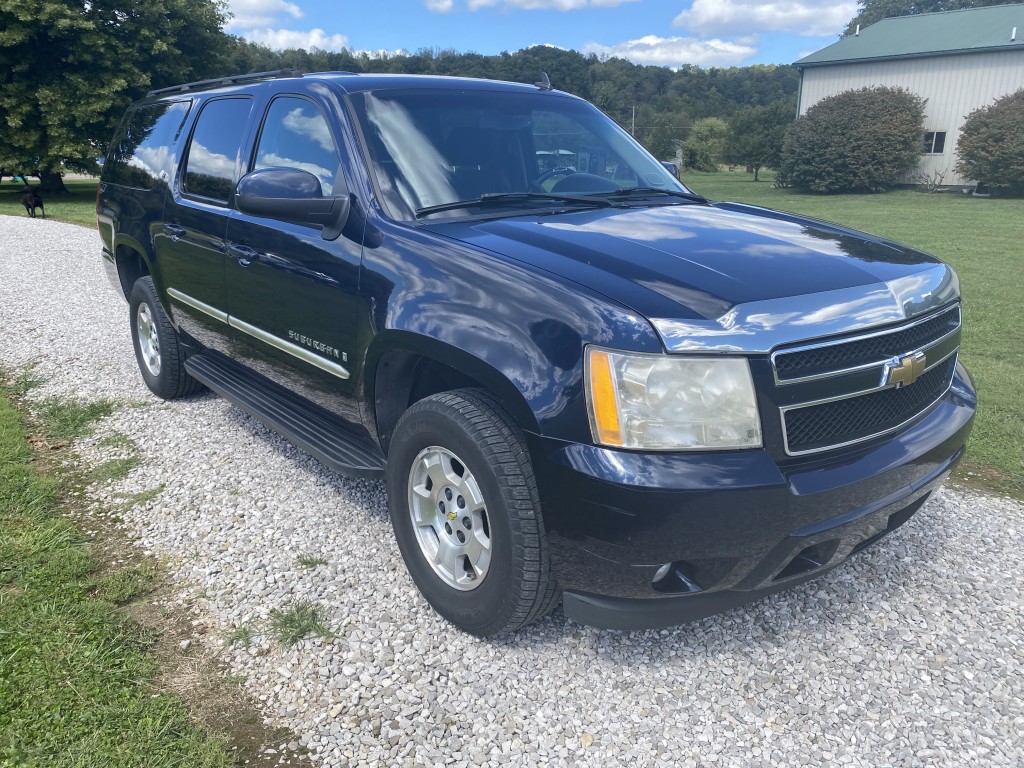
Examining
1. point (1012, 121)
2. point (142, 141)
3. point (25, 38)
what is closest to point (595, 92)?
point (1012, 121)

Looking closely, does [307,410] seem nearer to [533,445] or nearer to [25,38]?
[533,445]

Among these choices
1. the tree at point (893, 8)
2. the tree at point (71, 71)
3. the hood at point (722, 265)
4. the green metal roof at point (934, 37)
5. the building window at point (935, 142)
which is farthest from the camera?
the tree at point (893, 8)

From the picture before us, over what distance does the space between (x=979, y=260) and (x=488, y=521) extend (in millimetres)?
13001

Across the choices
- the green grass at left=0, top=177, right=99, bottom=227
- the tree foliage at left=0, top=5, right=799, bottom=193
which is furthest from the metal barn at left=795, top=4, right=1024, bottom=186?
the green grass at left=0, top=177, right=99, bottom=227

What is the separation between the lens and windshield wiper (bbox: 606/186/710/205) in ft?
12.3

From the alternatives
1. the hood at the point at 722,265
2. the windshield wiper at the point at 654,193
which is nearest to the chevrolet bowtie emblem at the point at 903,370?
the hood at the point at 722,265

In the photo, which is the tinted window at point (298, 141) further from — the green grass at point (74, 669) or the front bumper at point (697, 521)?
the green grass at point (74, 669)

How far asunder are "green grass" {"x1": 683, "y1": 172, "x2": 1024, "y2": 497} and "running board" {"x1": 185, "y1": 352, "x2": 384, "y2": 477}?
346 cm

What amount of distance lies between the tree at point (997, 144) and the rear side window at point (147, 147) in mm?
32675

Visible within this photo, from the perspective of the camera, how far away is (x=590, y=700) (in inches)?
102

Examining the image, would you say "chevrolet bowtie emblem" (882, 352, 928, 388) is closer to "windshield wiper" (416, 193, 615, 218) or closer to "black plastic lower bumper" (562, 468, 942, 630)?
"black plastic lower bumper" (562, 468, 942, 630)

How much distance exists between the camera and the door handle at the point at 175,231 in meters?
4.51

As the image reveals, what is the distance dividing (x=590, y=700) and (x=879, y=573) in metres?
1.54

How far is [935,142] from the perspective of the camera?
1372 inches
